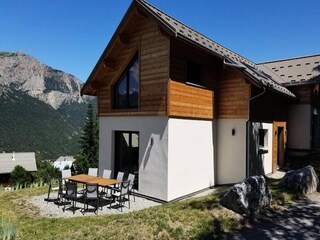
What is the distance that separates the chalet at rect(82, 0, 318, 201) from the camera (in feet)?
35.3

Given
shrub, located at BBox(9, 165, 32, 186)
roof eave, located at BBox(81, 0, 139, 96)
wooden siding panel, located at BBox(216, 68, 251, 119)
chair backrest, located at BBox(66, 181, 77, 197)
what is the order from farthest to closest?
shrub, located at BBox(9, 165, 32, 186)
wooden siding panel, located at BBox(216, 68, 251, 119)
roof eave, located at BBox(81, 0, 139, 96)
chair backrest, located at BBox(66, 181, 77, 197)

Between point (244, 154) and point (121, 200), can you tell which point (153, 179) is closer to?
point (121, 200)

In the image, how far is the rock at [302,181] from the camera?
10.6 metres

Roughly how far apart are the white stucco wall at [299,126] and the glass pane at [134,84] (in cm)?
1128

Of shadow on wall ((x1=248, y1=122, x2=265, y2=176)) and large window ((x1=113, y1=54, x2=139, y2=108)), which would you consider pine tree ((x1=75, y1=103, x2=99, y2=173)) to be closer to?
large window ((x1=113, y1=54, x2=139, y2=108))

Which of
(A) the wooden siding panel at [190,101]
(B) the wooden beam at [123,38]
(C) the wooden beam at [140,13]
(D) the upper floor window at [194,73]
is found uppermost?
(C) the wooden beam at [140,13]

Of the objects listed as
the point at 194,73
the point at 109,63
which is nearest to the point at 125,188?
the point at 194,73

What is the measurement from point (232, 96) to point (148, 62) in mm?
4214

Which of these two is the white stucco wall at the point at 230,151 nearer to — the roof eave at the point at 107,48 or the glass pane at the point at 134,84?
the glass pane at the point at 134,84

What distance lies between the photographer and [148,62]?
11.4 m

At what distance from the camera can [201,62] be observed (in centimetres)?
1227

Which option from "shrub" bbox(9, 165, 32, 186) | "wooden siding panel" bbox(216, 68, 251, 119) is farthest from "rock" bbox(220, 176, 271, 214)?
"shrub" bbox(9, 165, 32, 186)

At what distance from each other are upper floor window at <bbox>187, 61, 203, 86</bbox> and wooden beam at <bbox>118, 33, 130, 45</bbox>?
9.67 ft

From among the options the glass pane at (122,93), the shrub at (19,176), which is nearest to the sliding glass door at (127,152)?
the glass pane at (122,93)
